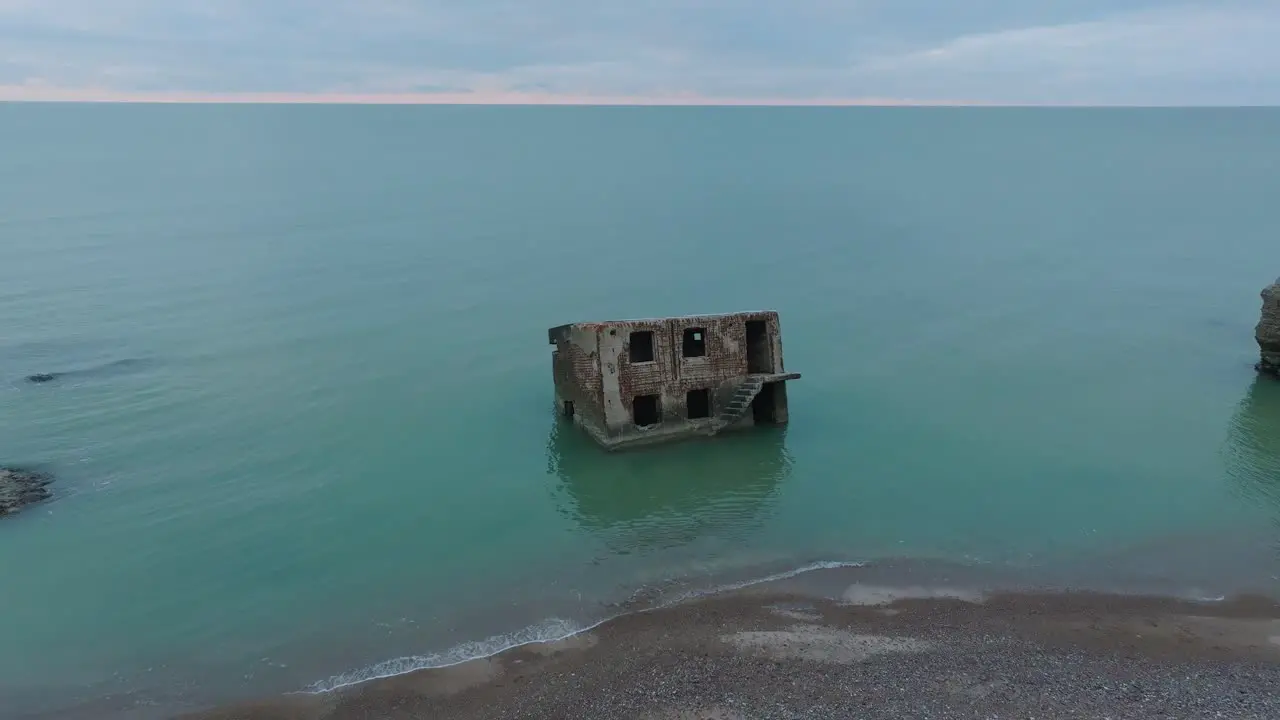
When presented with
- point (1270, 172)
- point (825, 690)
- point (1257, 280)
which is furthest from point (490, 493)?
point (1270, 172)

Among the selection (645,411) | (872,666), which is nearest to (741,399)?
(645,411)

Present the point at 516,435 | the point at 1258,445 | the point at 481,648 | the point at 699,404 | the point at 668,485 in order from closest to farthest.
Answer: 1. the point at 481,648
2. the point at 668,485
3. the point at 699,404
4. the point at 1258,445
5. the point at 516,435

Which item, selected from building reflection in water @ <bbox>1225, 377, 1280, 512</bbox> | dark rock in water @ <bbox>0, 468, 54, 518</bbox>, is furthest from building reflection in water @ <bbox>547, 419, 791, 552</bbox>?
dark rock in water @ <bbox>0, 468, 54, 518</bbox>

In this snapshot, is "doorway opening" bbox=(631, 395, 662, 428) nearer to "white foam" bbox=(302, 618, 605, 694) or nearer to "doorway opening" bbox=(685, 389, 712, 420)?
"doorway opening" bbox=(685, 389, 712, 420)

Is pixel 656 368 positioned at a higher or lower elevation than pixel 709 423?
higher

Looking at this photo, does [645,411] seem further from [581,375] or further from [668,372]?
[581,375]

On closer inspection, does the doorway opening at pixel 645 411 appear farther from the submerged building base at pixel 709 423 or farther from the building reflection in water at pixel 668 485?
the building reflection in water at pixel 668 485

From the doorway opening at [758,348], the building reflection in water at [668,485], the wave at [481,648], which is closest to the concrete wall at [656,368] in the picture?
the doorway opening at [758,348]
